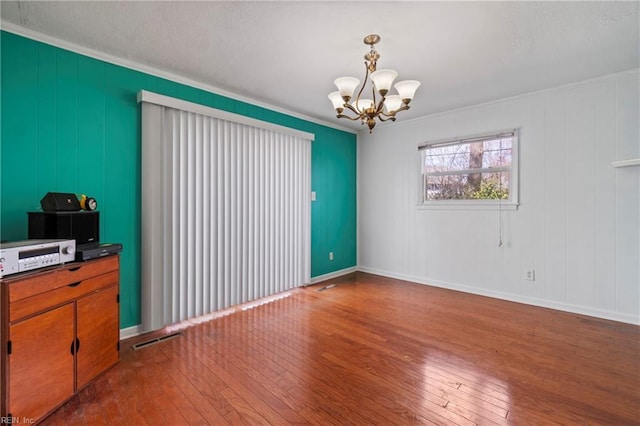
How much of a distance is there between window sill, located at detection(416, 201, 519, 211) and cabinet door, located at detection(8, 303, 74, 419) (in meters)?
4.09

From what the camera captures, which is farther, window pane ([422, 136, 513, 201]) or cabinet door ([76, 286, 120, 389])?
window pane ([422, 136, 513, 201])

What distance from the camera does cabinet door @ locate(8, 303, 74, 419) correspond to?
1.48 meters

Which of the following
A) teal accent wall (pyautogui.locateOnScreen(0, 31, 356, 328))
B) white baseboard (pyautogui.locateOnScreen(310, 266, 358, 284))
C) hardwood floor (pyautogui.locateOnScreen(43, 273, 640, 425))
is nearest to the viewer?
hardwood floor (pyautogui.locateOnScreen(43, 273, 640, 425))

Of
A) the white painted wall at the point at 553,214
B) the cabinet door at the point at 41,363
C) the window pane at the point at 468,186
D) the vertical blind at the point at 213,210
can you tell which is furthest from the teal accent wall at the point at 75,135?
the window pane at the point at 468,186

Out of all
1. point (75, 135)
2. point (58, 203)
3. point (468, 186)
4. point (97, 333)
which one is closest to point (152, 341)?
point (97, 333)

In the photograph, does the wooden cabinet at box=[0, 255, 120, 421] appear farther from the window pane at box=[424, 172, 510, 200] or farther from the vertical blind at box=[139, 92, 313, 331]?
the window pane at box=[424, 172, 510, 200]

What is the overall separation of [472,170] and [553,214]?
1.05 metres

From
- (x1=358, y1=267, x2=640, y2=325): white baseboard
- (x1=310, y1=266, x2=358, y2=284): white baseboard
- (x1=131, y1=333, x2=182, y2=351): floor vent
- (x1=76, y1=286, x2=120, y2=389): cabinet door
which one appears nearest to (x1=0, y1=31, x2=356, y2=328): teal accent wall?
(x1=131, y1=333, x2=182, y2=351): floor vent

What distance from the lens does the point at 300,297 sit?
12.4ft

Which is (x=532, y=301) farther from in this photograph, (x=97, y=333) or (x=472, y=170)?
(x=97, y=333)

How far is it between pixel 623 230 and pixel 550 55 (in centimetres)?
193

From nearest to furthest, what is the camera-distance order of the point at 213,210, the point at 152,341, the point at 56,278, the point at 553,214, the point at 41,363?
the point at 41,363 < the point at 56,278 < the point at 152,341 < the point at 213,210 < the point at 553,214

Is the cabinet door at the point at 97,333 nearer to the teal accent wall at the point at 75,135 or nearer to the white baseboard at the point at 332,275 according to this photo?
the teal accent wall at the point at 75,135

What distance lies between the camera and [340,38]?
Result: 88.4 inches
